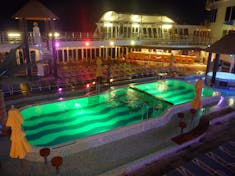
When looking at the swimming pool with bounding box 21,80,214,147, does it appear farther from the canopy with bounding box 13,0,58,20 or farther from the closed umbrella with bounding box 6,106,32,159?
the canopy with bounding box 13,0,58,20

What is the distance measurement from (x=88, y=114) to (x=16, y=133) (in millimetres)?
4675

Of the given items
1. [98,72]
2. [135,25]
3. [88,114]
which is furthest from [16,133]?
[135,25]

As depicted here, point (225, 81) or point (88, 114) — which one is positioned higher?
point (225, 81)

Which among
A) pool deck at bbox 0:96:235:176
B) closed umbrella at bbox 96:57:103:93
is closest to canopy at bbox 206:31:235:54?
pool deck at bbox 0:96:235:176

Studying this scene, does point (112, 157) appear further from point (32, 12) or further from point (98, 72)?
point (32, 12)

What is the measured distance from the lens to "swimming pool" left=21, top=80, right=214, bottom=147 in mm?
7797

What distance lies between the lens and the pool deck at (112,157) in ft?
17.0

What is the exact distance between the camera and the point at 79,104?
984 cm

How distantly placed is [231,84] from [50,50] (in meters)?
11.6

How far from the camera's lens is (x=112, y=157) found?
226 inches

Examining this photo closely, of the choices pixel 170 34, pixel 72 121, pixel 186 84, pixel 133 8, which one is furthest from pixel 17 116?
pixel 170 34

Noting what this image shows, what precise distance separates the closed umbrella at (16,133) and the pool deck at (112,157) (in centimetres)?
62

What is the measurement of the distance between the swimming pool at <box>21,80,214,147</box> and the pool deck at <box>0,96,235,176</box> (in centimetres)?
136

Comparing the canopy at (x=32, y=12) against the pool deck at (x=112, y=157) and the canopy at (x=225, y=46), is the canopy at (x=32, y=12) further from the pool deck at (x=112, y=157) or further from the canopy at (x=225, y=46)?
the canopy at (x=225, y=46)
